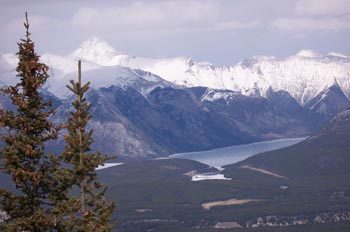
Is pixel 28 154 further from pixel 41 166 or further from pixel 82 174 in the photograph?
pixel 82 174

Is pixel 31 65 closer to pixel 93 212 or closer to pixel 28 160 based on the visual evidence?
pixel 28 160

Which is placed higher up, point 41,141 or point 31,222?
point 41,141

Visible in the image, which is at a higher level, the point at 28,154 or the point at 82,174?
the point at 28,154

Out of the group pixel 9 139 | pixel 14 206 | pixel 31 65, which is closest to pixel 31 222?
pixel 14 206

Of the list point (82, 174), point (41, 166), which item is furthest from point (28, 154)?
point (82, 174)
